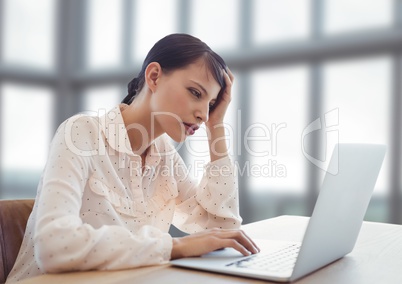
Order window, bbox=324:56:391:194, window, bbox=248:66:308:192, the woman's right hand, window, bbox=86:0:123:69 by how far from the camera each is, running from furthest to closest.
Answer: window, bbox=86:0:123:69 < window, bbox=248:66:308:192 < window, bbox=324:56:391:194 < the woman's right hand

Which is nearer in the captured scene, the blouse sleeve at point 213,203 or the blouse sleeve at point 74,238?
the blouse sleeve at point 74,238

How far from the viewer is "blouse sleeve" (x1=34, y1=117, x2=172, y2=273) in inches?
31.8

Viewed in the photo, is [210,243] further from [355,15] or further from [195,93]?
[355,15]

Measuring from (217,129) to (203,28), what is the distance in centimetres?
212

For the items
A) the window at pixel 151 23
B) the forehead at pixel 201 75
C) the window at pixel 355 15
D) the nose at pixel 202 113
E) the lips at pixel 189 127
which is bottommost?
the lips at pixel 189 127

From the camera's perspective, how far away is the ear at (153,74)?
1.28 metres

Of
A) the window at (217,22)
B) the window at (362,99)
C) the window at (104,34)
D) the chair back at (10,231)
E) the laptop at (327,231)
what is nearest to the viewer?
the laptop at (327,231)

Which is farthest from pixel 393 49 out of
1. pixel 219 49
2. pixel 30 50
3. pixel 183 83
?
pixel 30 50

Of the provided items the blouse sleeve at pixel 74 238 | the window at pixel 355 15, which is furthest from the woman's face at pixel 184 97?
the window at pixel 355 15

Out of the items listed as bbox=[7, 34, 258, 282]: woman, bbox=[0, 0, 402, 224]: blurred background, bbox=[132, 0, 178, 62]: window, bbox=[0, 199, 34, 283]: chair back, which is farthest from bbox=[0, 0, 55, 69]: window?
bbox=[0, 199, 34, 283]: chair back

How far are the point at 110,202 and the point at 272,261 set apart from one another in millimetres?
481

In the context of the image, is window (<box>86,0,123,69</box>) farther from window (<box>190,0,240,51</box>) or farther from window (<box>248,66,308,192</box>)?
window (<box>248,66,308,192</box>)

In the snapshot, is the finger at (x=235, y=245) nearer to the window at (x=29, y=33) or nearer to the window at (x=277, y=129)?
the window at (x=277, y=129)

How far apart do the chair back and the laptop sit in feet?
1.82
